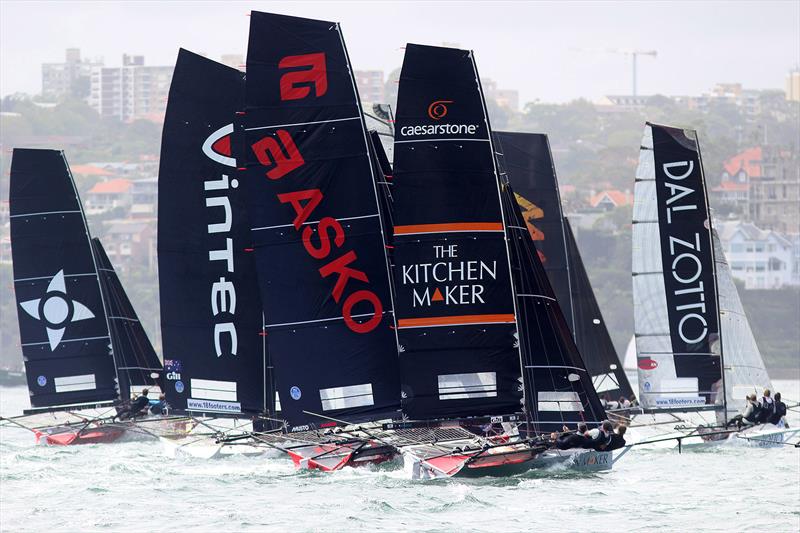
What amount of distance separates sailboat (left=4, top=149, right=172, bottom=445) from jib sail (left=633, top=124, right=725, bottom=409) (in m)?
9.54

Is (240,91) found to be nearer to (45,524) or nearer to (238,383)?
(238,383)

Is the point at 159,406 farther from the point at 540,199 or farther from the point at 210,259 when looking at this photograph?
the point at 540,199

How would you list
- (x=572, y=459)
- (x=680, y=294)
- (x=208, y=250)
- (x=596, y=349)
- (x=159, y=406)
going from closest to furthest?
1. (x=572, y=459)
2. (x=208, y=250)
3. (x=680, y=294)
4. (x=159, y=406)
5. (x=596, y=349)

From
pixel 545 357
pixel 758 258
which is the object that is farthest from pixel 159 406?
pixel 758 258

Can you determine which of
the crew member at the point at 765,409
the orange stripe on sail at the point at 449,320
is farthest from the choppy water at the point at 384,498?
the orange stripe on sail at the point at 449,320

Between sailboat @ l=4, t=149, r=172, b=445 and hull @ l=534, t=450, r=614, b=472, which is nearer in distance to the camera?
hull @ l=534, t=450, r=614, b=472

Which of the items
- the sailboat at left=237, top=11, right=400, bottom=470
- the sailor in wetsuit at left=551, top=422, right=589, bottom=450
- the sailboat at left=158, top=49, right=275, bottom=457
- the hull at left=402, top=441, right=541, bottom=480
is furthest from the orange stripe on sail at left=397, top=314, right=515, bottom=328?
the sailboat at left=158, top=49, right=275, bottom=457

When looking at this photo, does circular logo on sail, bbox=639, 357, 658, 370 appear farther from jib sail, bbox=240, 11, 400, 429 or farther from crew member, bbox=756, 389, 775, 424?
jib sail, bbox=240, 11, 400, 429

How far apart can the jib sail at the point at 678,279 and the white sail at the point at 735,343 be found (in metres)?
0.50

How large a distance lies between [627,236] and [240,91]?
106m

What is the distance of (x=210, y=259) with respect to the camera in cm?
2612

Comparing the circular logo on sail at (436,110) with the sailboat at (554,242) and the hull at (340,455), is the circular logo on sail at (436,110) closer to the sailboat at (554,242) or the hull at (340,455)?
the hull at (340,455)

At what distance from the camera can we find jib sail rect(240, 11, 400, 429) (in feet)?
75.5

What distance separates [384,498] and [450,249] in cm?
353
